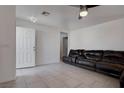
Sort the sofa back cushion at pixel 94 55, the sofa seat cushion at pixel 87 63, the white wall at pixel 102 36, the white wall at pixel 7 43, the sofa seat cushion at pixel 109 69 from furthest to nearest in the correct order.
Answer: the sofa back cushion at pixel 94 55, the white wall at pixel 102 36, the sofa seat cushion at pixel 87 63, the sofa seat cushion at pixel 109 69, the white wall at pixel 7 43

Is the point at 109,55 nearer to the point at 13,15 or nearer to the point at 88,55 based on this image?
the point at 88,55

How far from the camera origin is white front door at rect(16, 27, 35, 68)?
4.30 m

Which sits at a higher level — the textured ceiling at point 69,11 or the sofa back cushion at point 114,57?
the textured ceiling at point 69,11

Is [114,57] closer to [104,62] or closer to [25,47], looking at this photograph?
[104,62]

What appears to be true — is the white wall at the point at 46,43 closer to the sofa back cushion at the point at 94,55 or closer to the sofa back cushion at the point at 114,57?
the sofa back cushion at the point at 94,55

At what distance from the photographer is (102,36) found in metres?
4.68

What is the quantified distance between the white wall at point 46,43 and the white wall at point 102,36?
1.34 metres

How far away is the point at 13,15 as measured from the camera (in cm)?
293

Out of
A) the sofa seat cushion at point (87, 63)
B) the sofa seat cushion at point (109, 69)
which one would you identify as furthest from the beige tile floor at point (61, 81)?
the sofa seat cushion at point (87, 63)

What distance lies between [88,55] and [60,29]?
2506mm

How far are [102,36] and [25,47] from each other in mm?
3662

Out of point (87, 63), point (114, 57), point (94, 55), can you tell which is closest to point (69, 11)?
point (87, 63)

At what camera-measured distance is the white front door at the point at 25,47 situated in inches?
169
